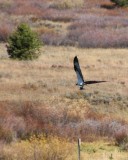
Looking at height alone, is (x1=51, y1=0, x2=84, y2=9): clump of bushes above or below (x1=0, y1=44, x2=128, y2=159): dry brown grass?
above

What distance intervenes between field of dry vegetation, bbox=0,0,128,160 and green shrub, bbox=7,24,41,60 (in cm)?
66

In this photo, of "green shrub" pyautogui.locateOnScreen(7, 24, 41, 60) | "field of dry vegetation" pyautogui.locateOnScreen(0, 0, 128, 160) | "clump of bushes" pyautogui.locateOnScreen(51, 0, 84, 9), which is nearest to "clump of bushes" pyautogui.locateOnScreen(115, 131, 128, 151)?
"field of dry vegetation" pyautogui.locateOnScreen(0, 0, 128, 160)

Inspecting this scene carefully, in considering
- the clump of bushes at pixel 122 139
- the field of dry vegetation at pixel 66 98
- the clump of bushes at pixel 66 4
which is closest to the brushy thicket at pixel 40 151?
the field of dry vegetation at pixel 66 98

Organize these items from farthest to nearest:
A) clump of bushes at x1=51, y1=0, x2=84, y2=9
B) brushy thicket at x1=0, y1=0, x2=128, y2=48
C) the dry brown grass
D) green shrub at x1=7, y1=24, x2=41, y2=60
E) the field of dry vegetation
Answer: clump of bushes at x1=51, y1=0, x2=84, y2=9 → brushy thicket at x1=0, y1=0, x2=128, y2=48 → green shrub at x1=7, y1=24, x2=41, y2=60 → the dry brown grass → the field of dry vegetation

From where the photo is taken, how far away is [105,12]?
48.5 meters

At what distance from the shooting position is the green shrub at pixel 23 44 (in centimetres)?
2697

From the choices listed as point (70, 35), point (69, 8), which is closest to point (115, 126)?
point (70, 35)

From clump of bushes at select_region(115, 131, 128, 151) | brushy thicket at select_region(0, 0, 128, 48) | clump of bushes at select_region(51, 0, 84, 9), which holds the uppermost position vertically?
clump of bushes at select_region(51, 0, 84, 9)

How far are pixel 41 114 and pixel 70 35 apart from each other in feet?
62.5

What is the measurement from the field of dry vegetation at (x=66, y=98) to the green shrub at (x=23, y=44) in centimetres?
66

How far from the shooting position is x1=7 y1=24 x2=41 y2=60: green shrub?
27.0 meters

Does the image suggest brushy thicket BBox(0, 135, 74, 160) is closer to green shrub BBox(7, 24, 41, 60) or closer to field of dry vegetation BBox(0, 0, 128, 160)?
field of dry vegetation BBox(0, 0, 128, 160)

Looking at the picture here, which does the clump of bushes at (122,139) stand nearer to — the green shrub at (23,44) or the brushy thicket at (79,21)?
the green shrub at (23,44)

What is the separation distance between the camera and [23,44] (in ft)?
88.8
